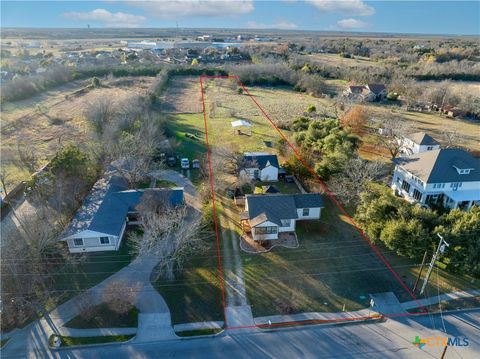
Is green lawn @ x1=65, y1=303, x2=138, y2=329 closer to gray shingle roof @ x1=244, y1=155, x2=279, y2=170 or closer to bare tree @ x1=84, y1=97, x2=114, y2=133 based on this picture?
gray shingle roof @ x1=244, y1=155, x2=279, y2=170

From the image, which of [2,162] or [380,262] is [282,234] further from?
[2,162]

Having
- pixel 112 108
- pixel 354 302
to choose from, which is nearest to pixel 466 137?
pixel 354 302

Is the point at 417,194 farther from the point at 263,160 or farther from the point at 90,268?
the point at 90,268

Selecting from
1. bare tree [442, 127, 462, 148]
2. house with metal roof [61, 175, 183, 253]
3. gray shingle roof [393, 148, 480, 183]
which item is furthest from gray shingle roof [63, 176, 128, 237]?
bare tree [442, 127, 462, 148]

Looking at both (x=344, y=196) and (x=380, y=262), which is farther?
(x=344, y=196)

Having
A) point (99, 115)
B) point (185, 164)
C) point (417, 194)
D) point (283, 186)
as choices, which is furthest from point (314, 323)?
point (99, 115)

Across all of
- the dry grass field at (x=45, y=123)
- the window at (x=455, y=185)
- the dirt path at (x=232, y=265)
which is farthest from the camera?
the dry grass field at (x=45, y=123)

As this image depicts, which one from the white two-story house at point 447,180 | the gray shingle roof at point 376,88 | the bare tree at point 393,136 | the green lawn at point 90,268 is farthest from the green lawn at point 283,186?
the gray shingle roof at point 376,88

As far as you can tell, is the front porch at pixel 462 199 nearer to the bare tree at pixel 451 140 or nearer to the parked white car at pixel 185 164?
the bare tree at pixel 451 140
